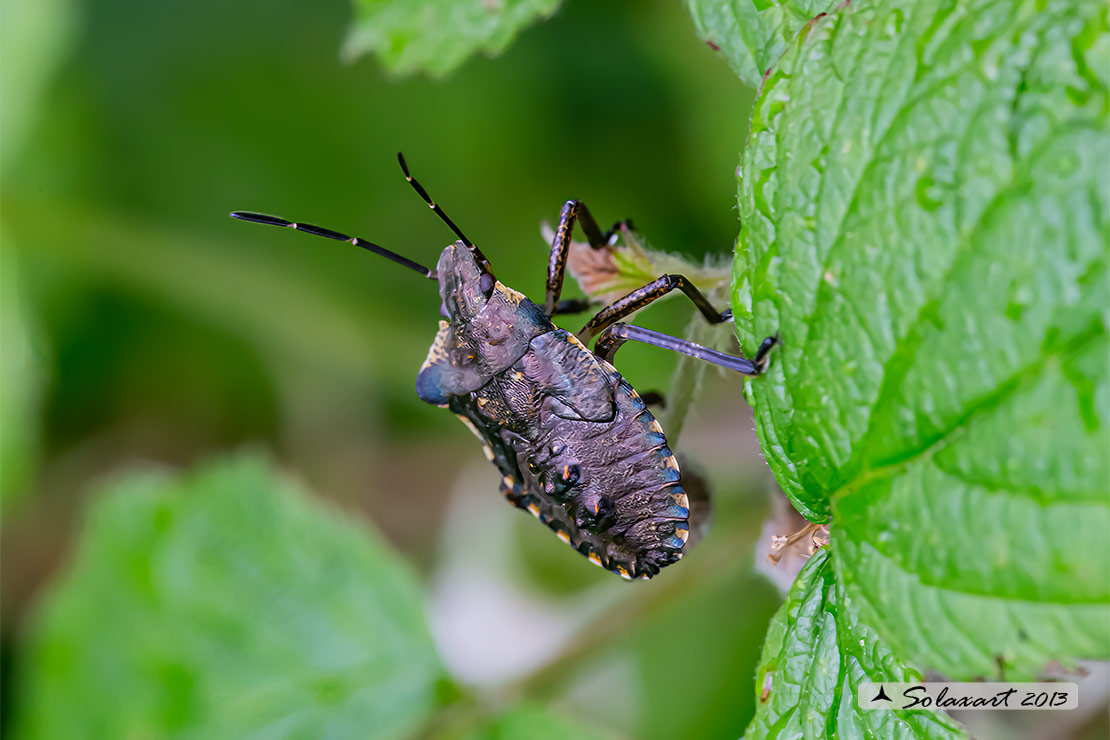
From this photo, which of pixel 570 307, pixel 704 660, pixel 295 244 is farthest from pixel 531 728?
pixel 295 244

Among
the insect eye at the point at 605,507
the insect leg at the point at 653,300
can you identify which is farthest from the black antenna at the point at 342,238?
the insect eye at the point at 605,507

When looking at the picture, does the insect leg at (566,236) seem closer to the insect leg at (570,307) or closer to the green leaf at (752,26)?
the insect leg at (570,307)

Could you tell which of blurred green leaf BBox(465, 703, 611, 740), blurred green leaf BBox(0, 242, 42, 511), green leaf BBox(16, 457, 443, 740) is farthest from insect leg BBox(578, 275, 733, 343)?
blurred green leaf BBox(0, 242, 42, 511)

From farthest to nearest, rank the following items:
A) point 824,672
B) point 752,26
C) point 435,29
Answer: point 435,29
point 752,26
point 824,672

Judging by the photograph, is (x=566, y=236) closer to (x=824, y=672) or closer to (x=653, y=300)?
(x=653, y=300)

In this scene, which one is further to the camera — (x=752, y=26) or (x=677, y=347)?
(x=677, y=347)

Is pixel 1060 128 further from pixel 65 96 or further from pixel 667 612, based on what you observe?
pixel 65 96

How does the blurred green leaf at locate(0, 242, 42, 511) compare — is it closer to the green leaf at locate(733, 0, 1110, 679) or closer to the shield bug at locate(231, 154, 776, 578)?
the shield bug at locate(231, 154, 776, 578)

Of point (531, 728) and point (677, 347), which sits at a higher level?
point (677, 347)
